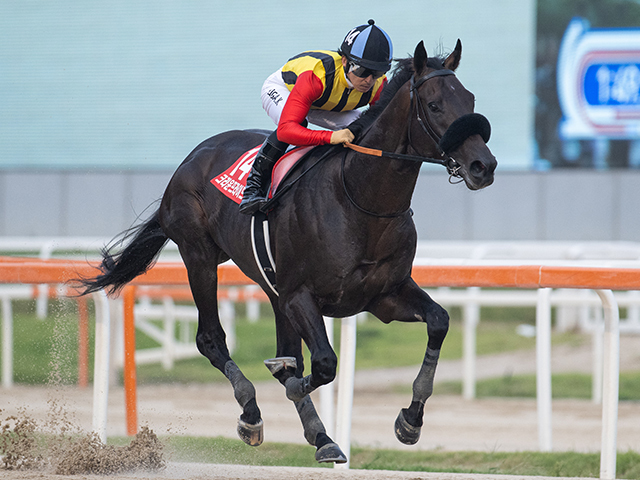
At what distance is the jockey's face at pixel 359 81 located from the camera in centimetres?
339

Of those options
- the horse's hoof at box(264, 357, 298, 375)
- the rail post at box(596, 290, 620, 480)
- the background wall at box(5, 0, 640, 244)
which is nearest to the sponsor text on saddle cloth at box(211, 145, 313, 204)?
the horse's hoof at box(264, 357, 298, 375)

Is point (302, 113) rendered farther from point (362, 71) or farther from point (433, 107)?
point (433, 107)

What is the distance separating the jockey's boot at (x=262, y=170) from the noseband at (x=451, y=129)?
823 millimetres

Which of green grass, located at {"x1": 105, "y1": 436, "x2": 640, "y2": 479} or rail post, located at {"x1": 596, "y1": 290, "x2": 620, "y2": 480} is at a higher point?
rail post, located at {"x1": 596, "y1": 290, "x2": 620, "y2": 480}

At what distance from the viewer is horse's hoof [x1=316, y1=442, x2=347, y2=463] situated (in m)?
3.33

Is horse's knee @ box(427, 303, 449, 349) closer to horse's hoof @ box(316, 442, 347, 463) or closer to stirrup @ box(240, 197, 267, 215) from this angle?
horse's hoof @ box(316, 442, 347, 463)

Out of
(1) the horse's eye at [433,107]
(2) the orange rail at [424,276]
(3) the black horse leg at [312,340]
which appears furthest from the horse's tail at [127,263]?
(1) the horse's eye at [433,107]

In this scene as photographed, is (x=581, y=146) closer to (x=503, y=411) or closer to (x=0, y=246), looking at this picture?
(x=503, y=411)

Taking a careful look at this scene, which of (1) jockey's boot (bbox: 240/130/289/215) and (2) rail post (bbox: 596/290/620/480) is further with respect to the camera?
(2) rail post (bbox: 596/290/620/480)

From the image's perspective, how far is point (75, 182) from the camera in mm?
13445

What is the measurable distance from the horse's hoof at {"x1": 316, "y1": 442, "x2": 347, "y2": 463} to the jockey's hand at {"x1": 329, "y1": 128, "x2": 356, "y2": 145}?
1.30 meters

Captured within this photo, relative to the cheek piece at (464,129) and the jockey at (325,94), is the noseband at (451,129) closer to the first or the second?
the cheek piece at (464,129)

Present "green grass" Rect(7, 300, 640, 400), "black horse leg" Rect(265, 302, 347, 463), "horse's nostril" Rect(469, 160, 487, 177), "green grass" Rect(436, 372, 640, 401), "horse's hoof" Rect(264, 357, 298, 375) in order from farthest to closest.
Result: "green grass" Rect(7, 300, 640, 400) → "green grass" Rect(436, 372, 640, 401) → "horse's hoof" Rect(264, 357, 298, 375) → "black horse leg" Rect(265, 302, 347, 463) → "horse's nostril" Rect(469, 160, 487, 177)

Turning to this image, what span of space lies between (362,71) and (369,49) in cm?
11
